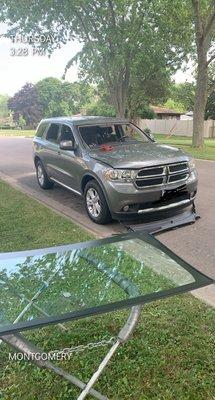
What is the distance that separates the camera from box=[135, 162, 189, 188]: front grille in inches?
238

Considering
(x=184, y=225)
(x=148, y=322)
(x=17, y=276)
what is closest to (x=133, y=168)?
(x=184, y=225)

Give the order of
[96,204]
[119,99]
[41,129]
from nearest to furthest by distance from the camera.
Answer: [96,204] → [41,129] → [119,99]

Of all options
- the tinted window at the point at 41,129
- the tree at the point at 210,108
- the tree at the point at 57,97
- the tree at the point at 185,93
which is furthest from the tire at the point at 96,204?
the tree at the point at 57,97

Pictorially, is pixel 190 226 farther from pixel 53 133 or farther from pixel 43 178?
pixel 43 178

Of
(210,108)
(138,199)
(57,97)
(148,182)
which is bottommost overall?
(138,199)

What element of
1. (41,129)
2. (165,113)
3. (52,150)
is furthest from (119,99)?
(165,113)

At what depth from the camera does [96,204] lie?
663 centimetres

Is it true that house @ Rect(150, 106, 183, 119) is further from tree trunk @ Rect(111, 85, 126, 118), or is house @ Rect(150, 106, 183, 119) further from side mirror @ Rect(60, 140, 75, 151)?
side mirror @ Rect(60, 140, 75, 151)

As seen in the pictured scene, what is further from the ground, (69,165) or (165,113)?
(165,113)

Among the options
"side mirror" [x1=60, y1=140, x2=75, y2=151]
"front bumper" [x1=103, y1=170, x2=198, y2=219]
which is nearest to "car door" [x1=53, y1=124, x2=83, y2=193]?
"side mirror" [x1=60, y1=140, x2=75, y2=151]

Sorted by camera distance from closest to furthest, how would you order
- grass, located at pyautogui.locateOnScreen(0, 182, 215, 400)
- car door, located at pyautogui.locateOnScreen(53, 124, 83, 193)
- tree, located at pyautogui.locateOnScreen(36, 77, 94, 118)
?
grass, located at pyautogui.locateOnScreen(0, 182, 215, 400)
car door, located at pyautogui.locateOnScreen(53, 124, 83, 193)
tree, located at pyautogui.locateOnScreen(36, 77, 94, 118)

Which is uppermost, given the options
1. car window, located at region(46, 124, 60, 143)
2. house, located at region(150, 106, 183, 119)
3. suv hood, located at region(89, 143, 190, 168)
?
house, located at region(150, 106, 183, 119)

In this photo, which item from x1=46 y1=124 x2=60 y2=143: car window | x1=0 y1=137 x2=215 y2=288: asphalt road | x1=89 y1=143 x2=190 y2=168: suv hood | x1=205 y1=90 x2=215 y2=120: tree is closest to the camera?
x1=0 y1=137 x2=215 y2=288: asphalt road

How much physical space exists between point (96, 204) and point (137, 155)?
1.10 metres
